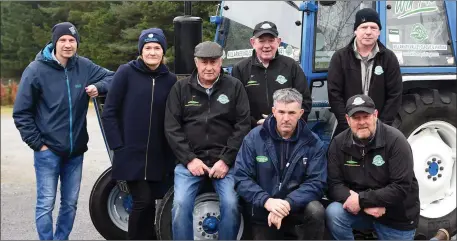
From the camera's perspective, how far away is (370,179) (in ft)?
13.5

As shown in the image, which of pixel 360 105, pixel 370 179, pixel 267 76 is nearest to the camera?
pixel 360 105

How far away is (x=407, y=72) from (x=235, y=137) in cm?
197

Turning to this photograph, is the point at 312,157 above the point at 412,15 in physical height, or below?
below

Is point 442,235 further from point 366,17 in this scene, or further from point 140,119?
point 140,119

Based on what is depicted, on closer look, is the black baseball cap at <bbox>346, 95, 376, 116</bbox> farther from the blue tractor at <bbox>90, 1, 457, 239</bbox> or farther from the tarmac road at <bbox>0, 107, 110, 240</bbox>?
the tarmac road at <bbox>0, 107, 110, 240</bbox>

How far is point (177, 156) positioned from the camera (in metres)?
4.32

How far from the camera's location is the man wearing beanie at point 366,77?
459 centimetres

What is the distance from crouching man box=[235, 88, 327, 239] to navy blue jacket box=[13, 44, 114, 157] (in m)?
1.31

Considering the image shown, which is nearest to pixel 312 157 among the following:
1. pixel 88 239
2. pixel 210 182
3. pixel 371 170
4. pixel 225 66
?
pixel 371 170

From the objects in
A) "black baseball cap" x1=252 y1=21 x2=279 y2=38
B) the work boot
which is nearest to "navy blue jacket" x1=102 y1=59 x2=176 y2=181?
"black baseball cap" x1=252 y1=21 x2=279 y2=38

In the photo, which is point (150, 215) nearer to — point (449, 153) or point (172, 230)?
point (172, 230)

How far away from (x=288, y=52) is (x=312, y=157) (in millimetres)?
1337

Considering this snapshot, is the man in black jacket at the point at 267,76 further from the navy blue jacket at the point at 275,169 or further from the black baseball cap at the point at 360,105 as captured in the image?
the black baseball cap at the point at 360,105

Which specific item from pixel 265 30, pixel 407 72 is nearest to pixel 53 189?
pixel 265 30
